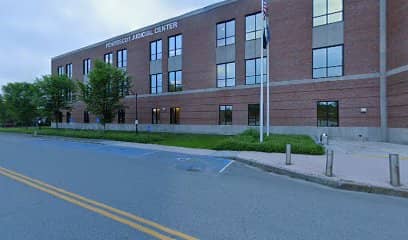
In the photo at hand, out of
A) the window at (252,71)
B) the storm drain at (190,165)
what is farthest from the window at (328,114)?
the storm drain at (190,165)

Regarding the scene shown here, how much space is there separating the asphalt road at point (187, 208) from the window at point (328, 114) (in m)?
14.9

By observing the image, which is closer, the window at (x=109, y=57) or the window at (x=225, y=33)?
the window at (x=225, y=33)

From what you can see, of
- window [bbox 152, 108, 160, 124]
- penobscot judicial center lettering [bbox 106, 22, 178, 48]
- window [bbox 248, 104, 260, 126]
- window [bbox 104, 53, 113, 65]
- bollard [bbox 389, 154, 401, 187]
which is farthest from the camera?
window [bbox 104, 53, 113, 65]

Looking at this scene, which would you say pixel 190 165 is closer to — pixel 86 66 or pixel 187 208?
pixel 187 208

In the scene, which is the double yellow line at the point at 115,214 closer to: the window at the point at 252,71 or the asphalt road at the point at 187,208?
the asphalt road at the point at 187,208

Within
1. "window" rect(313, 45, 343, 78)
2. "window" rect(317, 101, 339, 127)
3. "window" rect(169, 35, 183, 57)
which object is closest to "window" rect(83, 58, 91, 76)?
"window" rect(169, 35, 183, 57)

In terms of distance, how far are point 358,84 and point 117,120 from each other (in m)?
28.9

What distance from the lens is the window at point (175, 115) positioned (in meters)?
30.2

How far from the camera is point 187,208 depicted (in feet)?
17.6

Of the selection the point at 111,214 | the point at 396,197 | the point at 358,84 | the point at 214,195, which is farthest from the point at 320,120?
the point at 111,214

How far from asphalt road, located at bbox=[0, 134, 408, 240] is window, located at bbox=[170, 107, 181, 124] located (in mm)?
21521

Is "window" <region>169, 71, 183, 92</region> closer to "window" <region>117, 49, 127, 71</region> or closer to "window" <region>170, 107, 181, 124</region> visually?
"window" <region>170, 107, 181, 124</region>

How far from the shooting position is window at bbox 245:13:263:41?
24500mm

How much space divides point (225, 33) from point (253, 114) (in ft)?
28.7
